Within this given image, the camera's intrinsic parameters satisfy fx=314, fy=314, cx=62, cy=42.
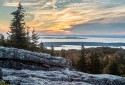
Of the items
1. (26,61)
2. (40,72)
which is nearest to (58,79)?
(40,72)

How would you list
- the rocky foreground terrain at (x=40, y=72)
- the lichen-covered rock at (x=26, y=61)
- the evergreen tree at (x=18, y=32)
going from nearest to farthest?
1. the rocky foreground terrain at (x=40, y=72)
2. the lichen-covered rock at (x=26, y=61)
3. the evergreen tree at (x=18, y=32)

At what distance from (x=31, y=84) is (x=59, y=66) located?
13826 mm

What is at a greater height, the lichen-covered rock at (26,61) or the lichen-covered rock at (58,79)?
the lichen-covered rock at (26,61)

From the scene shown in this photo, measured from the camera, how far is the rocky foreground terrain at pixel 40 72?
28.8 metres

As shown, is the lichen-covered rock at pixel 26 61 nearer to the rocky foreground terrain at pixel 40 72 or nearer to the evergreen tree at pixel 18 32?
the rocky foreground terrain at pixel 40 72

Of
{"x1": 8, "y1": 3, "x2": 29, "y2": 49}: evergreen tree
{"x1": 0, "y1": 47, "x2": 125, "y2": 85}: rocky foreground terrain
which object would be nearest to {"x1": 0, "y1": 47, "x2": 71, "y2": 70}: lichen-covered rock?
{"x1": 0, "y1": 47, "x2": 125, "y2": 85}: rocky foreground terrain

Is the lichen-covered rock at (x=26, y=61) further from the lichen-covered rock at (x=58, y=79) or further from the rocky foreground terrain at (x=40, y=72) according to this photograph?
the lichen-covered rock at (x=58, y=79)

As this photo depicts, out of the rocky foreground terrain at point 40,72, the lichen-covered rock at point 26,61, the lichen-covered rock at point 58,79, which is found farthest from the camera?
the lichen-covered rock at point 26,61

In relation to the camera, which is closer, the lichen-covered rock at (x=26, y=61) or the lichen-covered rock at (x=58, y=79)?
the lichen-covered rock at (x=58, y=79)

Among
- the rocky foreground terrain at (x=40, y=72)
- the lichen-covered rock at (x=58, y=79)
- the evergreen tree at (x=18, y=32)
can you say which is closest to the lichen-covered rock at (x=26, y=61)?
the rocky foreground terrain at (x=40, y=72)

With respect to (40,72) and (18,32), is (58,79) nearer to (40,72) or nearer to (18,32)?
(40,72)

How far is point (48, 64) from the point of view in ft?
130

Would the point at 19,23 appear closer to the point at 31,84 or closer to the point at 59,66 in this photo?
the point at 59,66

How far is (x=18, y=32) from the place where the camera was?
226 ft
